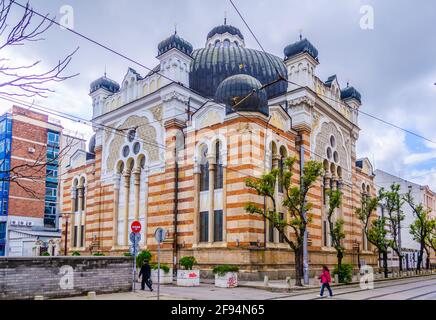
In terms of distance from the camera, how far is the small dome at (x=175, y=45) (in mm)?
29719

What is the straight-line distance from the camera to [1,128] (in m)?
58.2

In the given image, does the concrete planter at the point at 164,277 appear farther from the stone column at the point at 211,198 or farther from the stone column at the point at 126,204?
the stone column at the point at 126,204

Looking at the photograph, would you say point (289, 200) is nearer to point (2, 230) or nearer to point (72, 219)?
point (72, 219)

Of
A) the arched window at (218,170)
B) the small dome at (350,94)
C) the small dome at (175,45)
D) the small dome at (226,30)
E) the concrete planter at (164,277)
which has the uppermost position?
the small dome at (226,30)

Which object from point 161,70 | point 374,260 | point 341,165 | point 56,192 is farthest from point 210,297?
point 56,192

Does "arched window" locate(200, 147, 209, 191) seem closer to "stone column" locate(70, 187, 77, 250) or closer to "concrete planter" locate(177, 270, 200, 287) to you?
"concrete planter" locate(177, 270, 200, 287)

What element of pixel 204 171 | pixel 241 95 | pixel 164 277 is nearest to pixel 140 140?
pixel 204 171

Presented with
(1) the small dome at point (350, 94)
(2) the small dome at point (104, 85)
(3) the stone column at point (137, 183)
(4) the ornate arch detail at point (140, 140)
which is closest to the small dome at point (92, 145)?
(2) the small dome at point (104, 85)

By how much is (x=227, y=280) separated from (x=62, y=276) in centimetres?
876

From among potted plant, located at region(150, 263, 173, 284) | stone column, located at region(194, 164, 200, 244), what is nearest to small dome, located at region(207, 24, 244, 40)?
stone column, located at region(194, 164, 200, 244)

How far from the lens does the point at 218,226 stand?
26641 millimetres

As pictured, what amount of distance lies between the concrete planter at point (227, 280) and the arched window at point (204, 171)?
709 cm

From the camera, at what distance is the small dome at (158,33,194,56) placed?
29719 mm

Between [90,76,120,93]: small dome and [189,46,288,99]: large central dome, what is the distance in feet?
23.6
